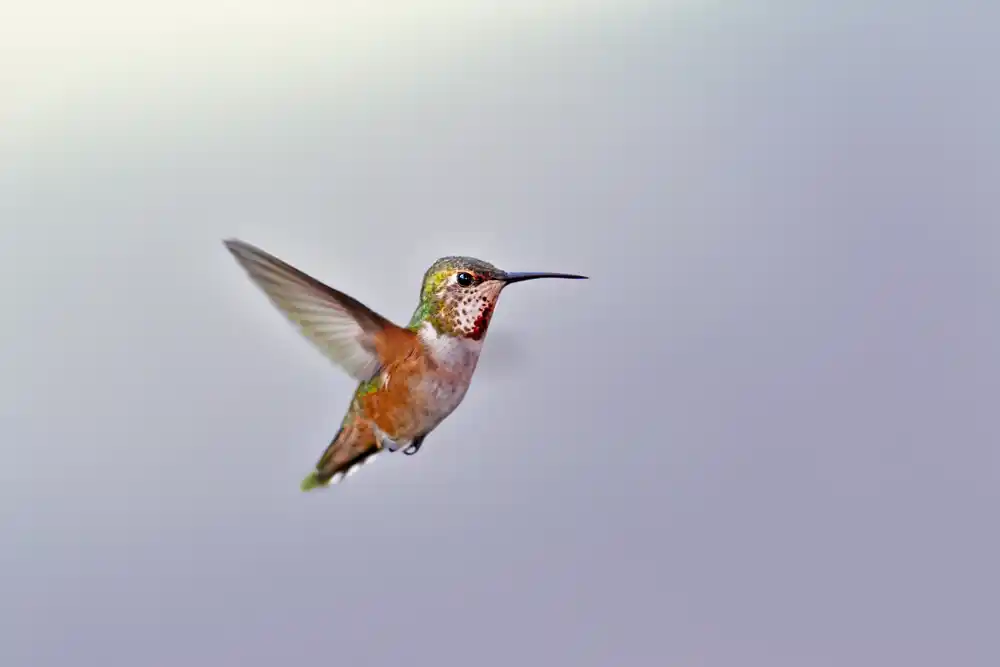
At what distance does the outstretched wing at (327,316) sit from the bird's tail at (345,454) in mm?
35

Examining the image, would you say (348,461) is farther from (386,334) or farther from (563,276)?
(563,276)

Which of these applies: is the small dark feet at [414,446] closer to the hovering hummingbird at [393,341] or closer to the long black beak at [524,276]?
the hovering hummingbird at [393,341]

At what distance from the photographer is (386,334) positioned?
48 cm

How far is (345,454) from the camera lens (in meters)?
0.53

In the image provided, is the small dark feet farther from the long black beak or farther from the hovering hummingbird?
the long black beak

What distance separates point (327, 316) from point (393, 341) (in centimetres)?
4

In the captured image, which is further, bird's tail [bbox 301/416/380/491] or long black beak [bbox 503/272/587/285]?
bird's tail [bbox 301/416/380/491]

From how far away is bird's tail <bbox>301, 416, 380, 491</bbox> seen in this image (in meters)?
0.52

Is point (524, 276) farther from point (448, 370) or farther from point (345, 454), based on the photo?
point (345, 454)

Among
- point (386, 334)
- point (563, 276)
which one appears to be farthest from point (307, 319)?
point (563, 276)

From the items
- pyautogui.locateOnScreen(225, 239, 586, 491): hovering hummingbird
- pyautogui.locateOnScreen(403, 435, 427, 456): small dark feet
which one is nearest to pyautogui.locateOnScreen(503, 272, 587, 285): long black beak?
pyautogui.locateOnScreen(225, 239, 586, 491): hovering hummingbird

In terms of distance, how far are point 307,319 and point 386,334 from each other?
0.04 meters

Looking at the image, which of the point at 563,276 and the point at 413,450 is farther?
the point at 413,450

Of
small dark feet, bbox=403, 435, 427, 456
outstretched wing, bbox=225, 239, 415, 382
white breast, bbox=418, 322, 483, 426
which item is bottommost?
small dark feet, bbox=403, 435, 427, 456
